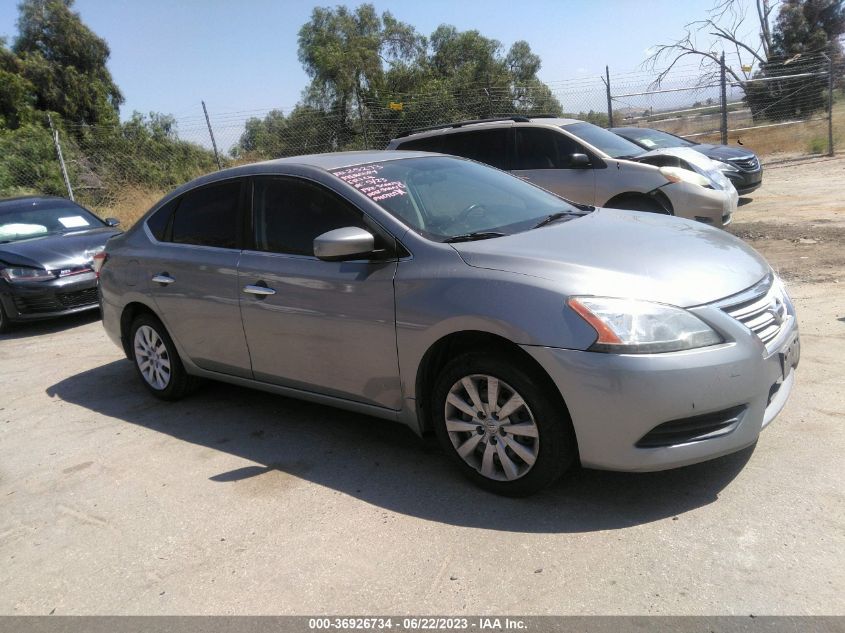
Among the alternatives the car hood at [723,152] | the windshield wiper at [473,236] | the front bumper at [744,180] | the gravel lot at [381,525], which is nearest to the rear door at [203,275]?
the gravel lot at [381,525]

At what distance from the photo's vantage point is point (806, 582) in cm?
270

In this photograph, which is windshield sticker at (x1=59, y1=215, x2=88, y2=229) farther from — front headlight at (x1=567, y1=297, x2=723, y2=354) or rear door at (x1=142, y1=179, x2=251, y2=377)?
front headlight at (x1=567, y1=297, x2=723, y2=354)

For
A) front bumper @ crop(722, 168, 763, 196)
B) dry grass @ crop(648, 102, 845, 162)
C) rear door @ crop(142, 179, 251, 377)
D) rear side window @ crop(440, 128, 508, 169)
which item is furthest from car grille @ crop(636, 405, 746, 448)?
dry grass @ crop(648, 102, 845, 162)

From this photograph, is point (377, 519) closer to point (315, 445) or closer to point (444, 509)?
point (444, 509)

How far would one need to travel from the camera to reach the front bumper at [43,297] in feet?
27.4

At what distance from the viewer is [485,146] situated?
9.27 metres

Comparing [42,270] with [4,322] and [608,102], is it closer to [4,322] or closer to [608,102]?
[4,322]

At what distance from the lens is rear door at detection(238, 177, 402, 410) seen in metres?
3.86

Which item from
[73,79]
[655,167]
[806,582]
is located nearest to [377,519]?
[806,582]

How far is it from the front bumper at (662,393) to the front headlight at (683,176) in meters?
5.59

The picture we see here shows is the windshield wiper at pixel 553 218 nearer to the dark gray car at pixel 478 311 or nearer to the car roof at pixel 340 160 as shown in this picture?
the dark gray car at pixel 478 311

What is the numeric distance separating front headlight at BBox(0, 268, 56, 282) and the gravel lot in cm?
380

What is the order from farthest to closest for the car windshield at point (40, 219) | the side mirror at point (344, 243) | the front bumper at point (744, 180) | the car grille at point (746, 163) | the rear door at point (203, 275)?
the car grille at point (746, 163), the front bumper at point (744, 180), the car windshield at point (40, 219), the rear door at point (203, 275), the side mirror at point (344, 243)

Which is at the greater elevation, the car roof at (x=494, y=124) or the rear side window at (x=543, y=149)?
the car roof at (x=494, y=124)
